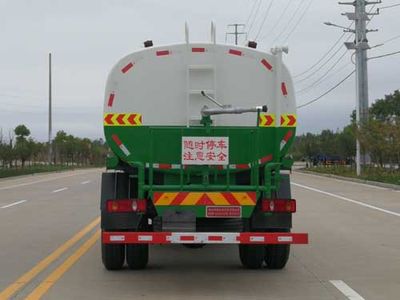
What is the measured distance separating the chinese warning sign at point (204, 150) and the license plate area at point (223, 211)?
0.54 meters

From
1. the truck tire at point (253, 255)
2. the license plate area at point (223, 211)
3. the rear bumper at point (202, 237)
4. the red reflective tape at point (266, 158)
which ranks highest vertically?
the red reflective tape at point (266, 158)

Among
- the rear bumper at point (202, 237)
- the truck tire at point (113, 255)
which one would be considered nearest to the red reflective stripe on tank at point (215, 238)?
the rear bumper at point (202, 237)

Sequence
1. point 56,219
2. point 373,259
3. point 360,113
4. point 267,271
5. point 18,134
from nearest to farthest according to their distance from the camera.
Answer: point 267,271 < point 373,259 < point 56,219 < point 360,113 < point 18,134

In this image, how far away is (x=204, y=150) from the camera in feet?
26.0

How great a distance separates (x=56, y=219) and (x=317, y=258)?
806 centimetres

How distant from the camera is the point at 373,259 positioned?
10.1 meters

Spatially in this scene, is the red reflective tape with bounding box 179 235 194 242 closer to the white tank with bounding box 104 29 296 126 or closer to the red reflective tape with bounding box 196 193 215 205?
the red reflective tape with bounding box 196 193 215 205

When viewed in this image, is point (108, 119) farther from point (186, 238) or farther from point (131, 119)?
point (186, 238)

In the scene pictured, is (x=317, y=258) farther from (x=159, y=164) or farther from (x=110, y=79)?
(x=110, y=79)

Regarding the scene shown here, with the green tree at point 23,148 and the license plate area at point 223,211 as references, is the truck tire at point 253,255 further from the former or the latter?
the green tree at point 23,148

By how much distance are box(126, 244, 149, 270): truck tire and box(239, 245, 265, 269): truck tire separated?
1391 millimetres

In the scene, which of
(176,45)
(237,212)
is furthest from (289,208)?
(176,45)

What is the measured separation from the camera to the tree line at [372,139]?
122 feet

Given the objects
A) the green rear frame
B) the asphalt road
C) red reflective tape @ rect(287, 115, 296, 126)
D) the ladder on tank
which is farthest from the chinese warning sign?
the asphalt road
